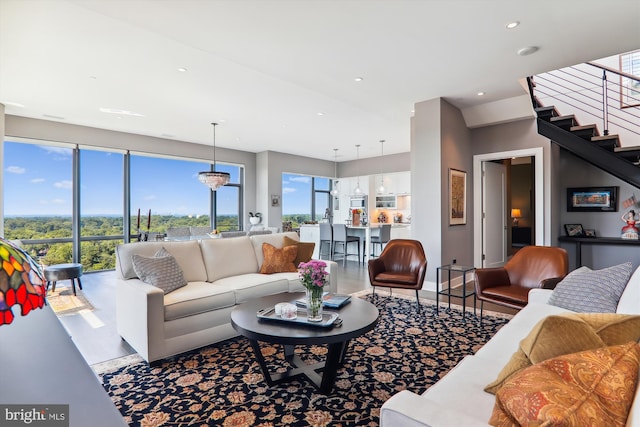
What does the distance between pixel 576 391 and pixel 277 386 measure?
1870 millimetres

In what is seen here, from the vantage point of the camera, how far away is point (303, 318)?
89.0 inches

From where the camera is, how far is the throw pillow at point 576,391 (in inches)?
31.8

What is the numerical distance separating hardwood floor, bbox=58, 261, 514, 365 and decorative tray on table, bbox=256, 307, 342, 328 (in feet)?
4.70

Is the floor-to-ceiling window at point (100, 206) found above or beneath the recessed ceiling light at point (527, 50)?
beneath

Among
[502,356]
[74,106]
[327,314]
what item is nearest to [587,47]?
[502,356]

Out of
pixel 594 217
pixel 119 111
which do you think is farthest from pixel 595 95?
pixel 119 111

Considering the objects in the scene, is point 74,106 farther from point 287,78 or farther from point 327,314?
point 327,314

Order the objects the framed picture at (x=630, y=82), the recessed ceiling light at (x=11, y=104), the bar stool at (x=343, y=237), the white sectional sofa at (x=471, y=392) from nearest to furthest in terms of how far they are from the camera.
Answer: the white sectional sofa at (x=471, y=392)
the framed picture at (x=630, y=82)
the recessed ceiling light at (x=11, y=104)
the bar stool at (x=343, y=237)

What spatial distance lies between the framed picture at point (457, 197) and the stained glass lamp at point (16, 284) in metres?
5.26

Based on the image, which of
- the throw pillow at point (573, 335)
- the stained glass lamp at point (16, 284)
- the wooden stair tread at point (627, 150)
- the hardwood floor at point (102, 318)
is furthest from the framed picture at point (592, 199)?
the stained glass lamp at point (16, 284)

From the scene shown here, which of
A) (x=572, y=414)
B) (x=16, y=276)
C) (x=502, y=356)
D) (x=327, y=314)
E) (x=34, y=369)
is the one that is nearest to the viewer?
(x=16, y=276)

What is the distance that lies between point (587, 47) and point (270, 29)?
10.9 ft

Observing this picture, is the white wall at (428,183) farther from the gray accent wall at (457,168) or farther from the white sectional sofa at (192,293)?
the white sectional sofa at (192,293)

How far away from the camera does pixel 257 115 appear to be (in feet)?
19.5
